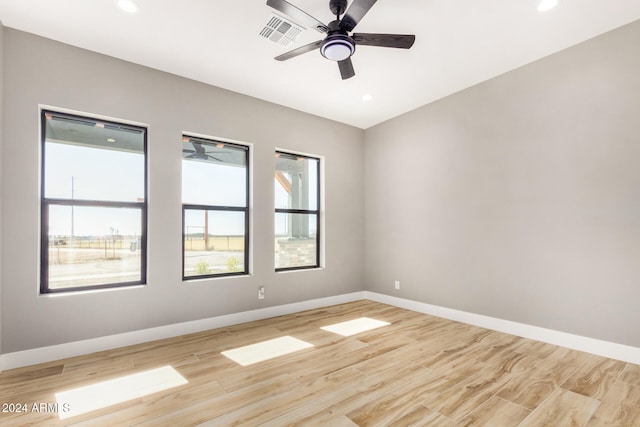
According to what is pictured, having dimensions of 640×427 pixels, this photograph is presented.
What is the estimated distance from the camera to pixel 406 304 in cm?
463

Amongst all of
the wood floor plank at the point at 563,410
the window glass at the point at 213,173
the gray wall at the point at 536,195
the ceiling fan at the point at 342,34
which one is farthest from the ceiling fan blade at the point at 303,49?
the wood floor plank at the point at 563,410

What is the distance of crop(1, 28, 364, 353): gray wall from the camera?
2.72 metres

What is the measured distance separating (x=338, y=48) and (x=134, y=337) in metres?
3.40

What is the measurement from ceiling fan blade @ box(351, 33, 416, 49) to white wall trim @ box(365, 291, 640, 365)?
3158mm

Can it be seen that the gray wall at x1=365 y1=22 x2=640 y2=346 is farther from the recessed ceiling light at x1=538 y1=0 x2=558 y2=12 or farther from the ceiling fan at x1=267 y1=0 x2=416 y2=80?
the ceiling fan at x1=267 y1=0 x2=416 y2=80

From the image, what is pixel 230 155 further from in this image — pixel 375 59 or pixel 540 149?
pixel 540 149

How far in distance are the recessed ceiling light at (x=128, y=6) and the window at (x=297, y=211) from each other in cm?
233

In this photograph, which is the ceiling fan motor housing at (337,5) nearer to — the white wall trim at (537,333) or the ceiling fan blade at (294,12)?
the ceiling fan blade at (294,12)

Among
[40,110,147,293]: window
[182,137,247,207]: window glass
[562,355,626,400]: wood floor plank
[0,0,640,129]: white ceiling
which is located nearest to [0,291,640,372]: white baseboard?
[562,355,626,400]: wood floor plank

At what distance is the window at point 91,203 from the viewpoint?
116 inches

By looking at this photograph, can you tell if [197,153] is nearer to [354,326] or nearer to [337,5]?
[337,5]

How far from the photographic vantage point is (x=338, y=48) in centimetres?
250

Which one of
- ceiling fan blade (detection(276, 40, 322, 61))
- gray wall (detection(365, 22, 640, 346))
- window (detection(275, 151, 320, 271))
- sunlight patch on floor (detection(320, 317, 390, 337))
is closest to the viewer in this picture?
ceiling fan blade (detection(276, 40, 322, 61))

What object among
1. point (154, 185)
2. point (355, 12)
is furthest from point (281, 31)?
point (154, 185)
